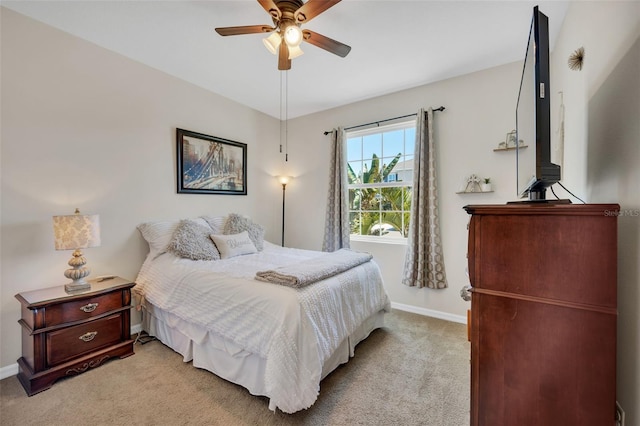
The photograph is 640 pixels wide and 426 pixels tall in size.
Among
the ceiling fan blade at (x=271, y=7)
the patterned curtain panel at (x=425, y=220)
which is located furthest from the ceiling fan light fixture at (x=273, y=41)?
the patterned curtain panel at (x=425, y=220)

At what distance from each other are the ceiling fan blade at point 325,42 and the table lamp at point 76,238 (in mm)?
2111

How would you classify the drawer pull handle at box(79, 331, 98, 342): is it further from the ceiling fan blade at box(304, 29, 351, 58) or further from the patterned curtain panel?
the patterned curtain panel

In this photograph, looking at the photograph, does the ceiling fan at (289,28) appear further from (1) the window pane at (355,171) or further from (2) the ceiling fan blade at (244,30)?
(1) the window pane at (355,171)

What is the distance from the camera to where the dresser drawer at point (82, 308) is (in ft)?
6.23

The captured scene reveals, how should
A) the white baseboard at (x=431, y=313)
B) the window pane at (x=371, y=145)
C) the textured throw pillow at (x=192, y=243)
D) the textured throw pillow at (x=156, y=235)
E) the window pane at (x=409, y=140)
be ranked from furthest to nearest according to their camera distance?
the window pane at (x=371, y=145)
the window pane at (x=409, y=140)
the white baseboard at (x=431, y=313)
the textured throw pillow at (x=156, y=235)
the textured throw pillow at (x=192, y=243)

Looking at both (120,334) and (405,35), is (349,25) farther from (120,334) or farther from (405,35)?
(120,334)

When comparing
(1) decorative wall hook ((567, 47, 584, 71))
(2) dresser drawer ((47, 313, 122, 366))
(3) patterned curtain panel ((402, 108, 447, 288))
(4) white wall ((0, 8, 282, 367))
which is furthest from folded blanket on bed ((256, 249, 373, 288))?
(1) decorative wall hook ((567, 47, 584, 71))

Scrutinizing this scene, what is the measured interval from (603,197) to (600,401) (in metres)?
0.91

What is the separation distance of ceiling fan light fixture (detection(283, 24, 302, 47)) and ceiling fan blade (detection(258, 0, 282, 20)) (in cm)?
9

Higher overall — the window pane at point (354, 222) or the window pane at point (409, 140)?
the window pane at point (409, 140)

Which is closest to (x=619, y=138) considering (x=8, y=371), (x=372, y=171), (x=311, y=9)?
(x=311, y=9)

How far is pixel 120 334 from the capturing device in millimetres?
2229

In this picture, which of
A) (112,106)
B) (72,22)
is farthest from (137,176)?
(72,22)

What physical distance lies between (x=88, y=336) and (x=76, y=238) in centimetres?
76
